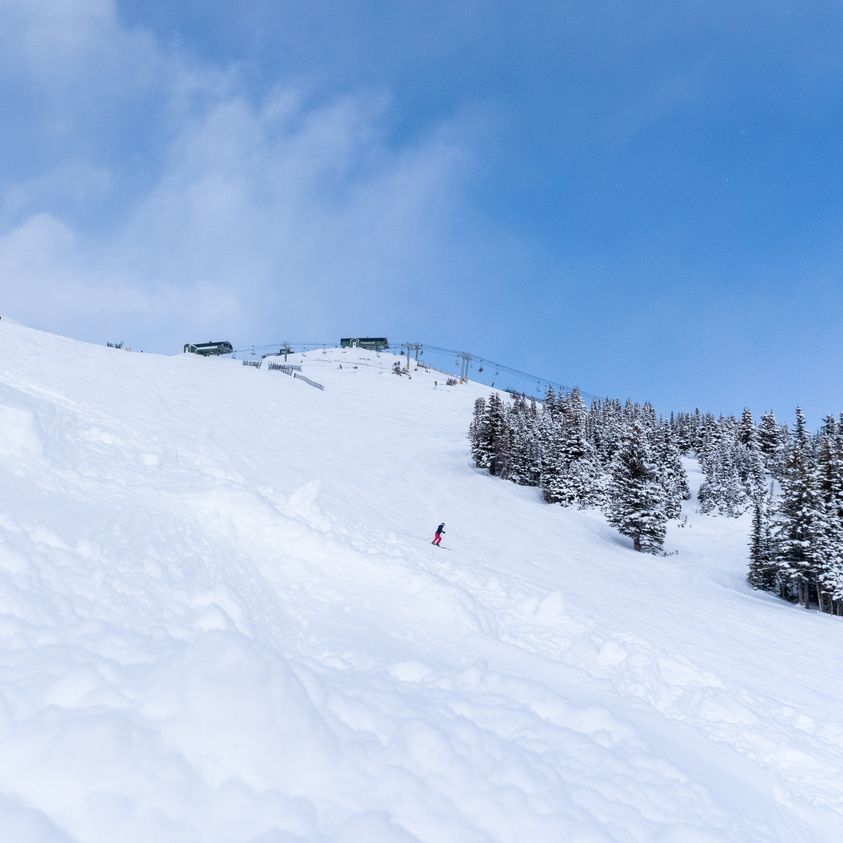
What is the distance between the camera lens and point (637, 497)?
1369 inches

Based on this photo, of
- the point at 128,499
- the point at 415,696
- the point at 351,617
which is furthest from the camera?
the point at 128,499

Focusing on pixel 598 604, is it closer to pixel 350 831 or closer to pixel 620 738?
pixel 620 738


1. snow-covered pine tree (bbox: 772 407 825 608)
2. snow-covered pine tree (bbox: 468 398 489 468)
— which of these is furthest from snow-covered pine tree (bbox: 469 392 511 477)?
snow-covered pine tree (bbox: 772 407 825 608)

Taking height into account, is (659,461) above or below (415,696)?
above

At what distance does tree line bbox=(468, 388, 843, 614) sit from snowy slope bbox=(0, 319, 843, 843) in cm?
1644

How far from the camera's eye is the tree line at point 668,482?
1172 inches

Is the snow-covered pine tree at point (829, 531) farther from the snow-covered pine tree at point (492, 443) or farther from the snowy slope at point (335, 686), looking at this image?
the snow-covered pine tree at point (492, 443)

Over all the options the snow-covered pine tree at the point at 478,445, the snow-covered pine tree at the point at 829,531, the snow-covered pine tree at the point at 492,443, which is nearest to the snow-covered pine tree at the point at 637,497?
the snow-covered pine tree at the point at 829,531

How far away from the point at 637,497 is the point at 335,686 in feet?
112

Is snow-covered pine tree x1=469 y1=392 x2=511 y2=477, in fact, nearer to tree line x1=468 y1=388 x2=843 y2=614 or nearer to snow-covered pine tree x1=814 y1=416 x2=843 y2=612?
tree line x1=468 y1=388 x2=843 y2=614

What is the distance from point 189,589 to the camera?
649 cm

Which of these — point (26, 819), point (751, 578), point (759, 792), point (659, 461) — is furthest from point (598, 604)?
point (659, 461)

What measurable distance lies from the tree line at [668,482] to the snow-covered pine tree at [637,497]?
7 cm

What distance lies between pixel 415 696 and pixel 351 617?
3.03 m
